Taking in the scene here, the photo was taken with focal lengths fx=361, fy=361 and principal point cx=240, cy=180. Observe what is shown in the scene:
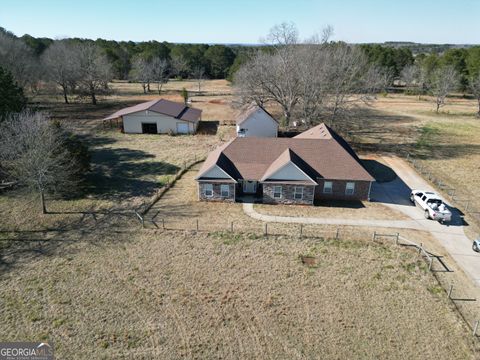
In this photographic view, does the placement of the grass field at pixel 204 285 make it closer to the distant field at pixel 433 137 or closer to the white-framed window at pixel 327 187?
the white-framed window at pixel 327 187

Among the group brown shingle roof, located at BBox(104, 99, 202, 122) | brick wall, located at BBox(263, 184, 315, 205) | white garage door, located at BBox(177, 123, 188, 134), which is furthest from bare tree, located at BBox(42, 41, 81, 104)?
brick wall, located at BBox(263, 184, 315, 205)

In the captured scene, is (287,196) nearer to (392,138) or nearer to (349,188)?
(349,188)

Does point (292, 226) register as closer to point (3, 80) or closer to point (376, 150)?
point (376, 150)

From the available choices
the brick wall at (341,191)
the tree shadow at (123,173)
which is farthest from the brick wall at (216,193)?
the brick wall at (341,191)

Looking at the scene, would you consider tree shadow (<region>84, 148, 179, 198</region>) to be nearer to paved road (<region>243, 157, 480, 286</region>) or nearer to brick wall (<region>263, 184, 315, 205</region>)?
brick wall (<region>263, 184, 315, 205</region>)

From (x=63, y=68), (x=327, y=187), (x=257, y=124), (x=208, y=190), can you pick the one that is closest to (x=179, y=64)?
(x=63, y=68)

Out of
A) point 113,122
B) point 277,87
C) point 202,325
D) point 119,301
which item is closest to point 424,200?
point 202,325

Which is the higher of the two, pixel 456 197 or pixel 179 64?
pixel 179 64
